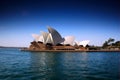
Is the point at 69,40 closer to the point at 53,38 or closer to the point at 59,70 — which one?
the point at 53,38

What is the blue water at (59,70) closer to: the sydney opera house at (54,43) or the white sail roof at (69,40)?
the sydney opera house at (54,43)

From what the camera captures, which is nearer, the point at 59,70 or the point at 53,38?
the point at 59,70

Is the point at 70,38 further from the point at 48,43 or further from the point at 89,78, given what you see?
the point at 89,78

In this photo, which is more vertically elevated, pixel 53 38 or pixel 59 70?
pixel 53 38

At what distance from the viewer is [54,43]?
48.1 meters

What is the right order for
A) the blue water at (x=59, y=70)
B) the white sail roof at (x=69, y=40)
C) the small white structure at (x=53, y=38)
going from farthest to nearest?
the white sail roof at (x=69, y=40), the small white structure at (x=53, y=38), the blue water at (x=59, y=70)

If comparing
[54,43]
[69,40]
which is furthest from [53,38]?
[69,40]

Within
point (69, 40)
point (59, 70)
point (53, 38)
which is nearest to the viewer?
point (59, 70)

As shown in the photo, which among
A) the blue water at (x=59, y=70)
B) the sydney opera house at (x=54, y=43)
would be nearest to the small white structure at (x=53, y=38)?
the sydney opera house at (x=54, y=43)

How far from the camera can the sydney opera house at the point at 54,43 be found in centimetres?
4547

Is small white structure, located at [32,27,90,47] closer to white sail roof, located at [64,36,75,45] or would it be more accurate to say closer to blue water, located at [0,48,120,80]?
white sail roof, located at [64,36,75,45]

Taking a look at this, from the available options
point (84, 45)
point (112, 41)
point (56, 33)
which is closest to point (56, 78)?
point (56, 33)

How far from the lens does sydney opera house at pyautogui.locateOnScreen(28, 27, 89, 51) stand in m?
45.5

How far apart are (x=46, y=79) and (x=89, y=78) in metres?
1.95
